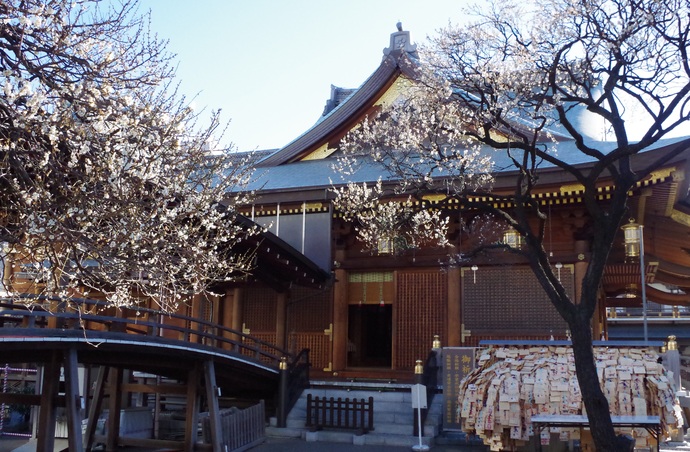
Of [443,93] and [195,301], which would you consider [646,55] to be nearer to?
[443,93]

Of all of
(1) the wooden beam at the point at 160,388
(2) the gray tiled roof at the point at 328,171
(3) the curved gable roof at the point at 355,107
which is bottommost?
(1) the wooden beam at the point at 160,388

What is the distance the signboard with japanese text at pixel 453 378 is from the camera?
12648mm

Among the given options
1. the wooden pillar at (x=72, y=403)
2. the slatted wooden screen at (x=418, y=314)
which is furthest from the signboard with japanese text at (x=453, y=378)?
the wooden pillar at (x=72, y=403)

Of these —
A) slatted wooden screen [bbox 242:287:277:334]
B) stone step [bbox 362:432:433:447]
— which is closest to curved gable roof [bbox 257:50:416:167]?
slatted wooden screen [bbox 242:287:277:334]

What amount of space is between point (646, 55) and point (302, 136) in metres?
11.4

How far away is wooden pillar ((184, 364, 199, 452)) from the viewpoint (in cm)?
1177

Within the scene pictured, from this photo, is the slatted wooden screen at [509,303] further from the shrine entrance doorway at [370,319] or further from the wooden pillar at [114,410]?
the wooden pillar at [114,410]

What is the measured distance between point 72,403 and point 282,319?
24.7 ft

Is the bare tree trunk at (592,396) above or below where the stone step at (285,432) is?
above

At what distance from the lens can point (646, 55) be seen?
30.6 ft

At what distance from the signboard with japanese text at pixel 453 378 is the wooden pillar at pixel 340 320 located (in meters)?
4.38

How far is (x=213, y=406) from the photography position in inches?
472

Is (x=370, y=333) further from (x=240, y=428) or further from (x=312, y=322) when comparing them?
(x=240, y=428)

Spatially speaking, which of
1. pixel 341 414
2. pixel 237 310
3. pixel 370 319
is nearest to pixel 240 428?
pixel 341 414
